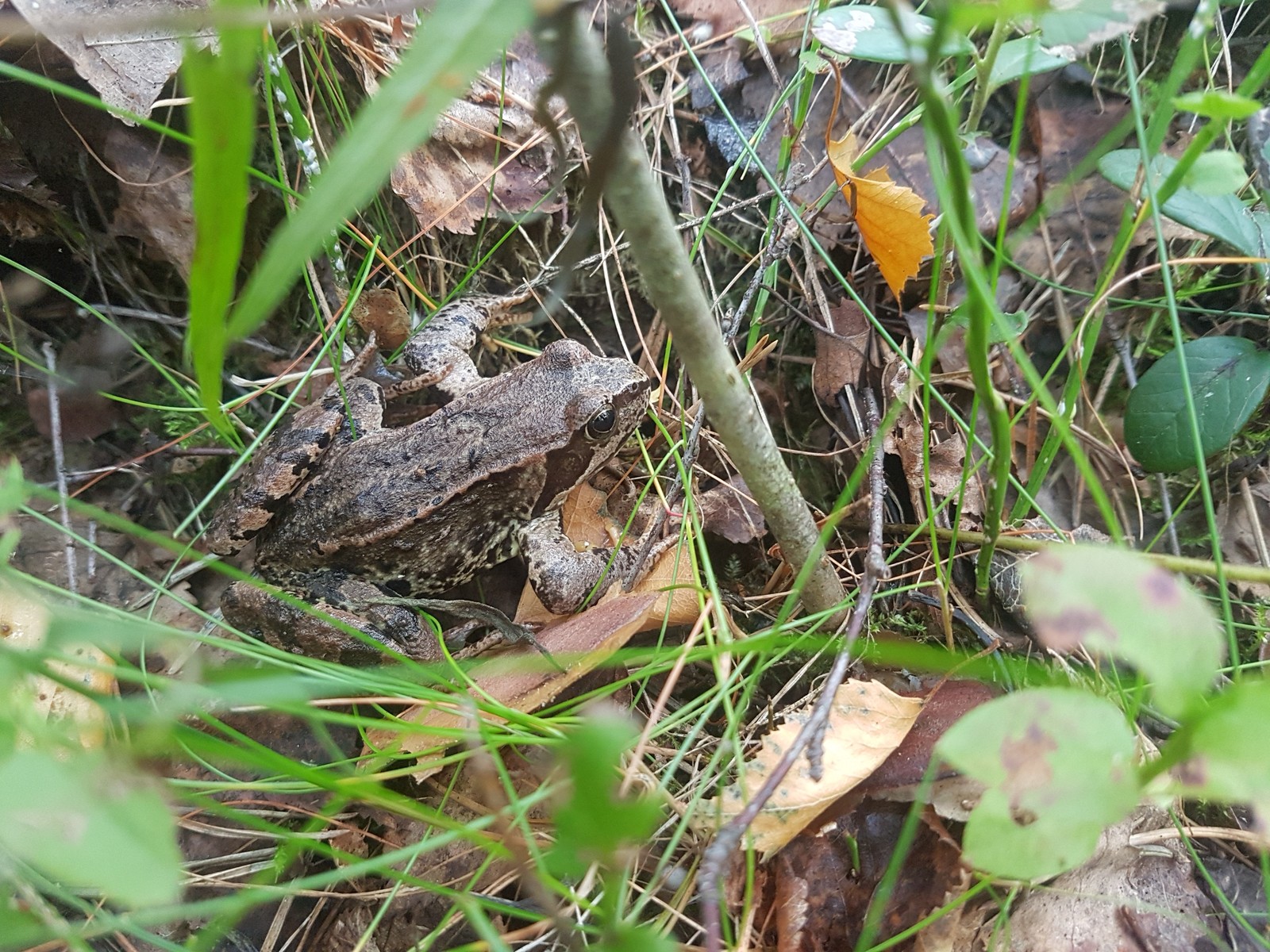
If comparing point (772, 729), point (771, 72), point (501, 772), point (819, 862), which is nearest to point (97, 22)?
point (501, 772)

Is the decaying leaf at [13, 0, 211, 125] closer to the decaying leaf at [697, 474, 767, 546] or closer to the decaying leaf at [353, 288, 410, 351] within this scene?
the decaying leaf at [353, 288, 410, 351]

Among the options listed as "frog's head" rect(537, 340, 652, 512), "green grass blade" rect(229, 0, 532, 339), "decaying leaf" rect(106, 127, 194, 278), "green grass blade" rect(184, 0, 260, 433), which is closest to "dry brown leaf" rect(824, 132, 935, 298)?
"frog's head" rect(537, 340, 652, 512)

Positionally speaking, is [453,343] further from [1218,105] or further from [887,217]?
[1218,105]

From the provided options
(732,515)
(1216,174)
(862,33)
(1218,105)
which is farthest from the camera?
(732,515)

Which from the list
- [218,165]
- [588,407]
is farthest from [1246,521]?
[218,165]

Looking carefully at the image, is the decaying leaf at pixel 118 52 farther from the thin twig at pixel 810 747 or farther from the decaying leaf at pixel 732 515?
the thin twig at pixel 810 747

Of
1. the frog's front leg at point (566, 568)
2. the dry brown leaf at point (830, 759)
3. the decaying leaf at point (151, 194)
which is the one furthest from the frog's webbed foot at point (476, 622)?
the decaying leaf at point (151, 194)
